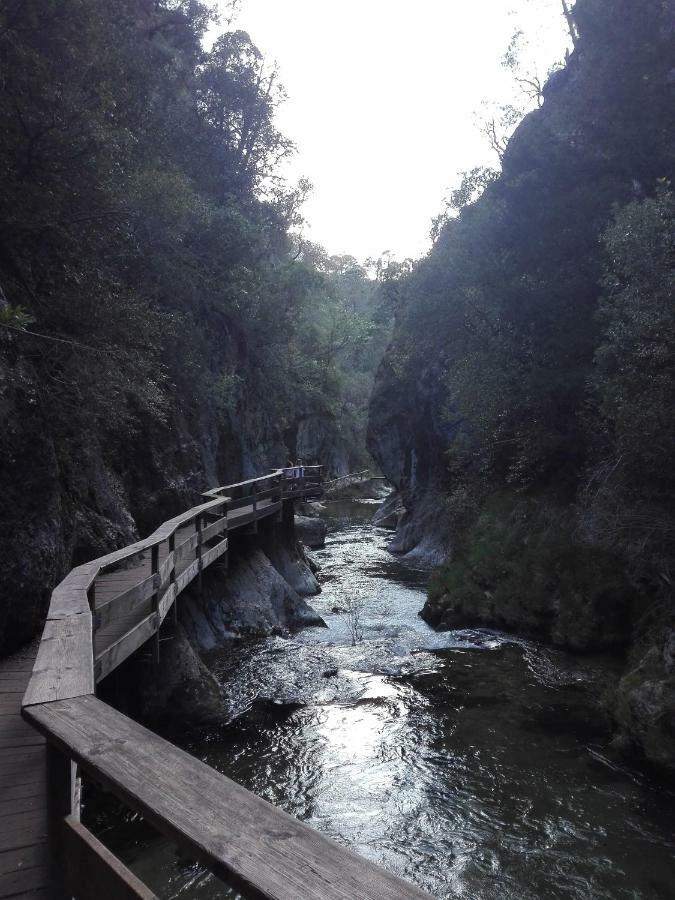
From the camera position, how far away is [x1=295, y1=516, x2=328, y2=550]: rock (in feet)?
94.8

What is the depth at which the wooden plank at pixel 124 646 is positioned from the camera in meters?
5.77

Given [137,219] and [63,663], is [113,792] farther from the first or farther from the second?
[137,219]

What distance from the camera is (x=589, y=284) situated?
14852 millimetres

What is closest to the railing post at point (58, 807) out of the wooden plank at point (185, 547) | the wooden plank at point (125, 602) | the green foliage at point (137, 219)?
the wooden plank at point (125, 602)

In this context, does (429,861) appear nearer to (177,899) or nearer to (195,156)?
(177,899)

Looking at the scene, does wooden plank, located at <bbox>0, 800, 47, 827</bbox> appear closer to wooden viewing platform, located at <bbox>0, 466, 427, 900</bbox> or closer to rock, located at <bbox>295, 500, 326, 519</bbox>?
wooden viewing platform, located at <bbox>0, 466, 427, 900</bbox>

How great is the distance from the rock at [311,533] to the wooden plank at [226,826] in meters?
26.8

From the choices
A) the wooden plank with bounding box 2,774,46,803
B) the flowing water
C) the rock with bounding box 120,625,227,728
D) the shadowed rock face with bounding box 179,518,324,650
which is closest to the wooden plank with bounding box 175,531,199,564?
the rock with bounding box 120,625,227,728

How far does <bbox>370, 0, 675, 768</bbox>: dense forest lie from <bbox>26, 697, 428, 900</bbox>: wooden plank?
7.43 metres

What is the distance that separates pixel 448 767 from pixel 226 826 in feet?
22.5

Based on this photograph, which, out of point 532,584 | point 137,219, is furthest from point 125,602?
point 137,219

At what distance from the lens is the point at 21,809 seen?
3.14 metres

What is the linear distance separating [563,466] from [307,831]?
15660 millimetres

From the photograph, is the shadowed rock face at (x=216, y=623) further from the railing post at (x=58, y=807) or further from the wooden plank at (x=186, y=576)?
the railing post at (x=58, y=807)
